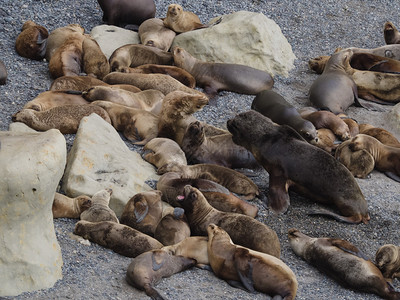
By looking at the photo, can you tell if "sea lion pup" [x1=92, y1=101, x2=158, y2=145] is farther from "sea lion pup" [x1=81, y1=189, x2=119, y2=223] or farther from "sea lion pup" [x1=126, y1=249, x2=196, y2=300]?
"sea lion pup" [x1=126, y1=249, x2=196, y2=300]

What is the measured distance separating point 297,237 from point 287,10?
7.93 metres

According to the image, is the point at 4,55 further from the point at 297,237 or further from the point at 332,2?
the point at 332,2

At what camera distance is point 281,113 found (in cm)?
957

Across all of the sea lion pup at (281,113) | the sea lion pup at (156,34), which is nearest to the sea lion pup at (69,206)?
the sea lion pup at (281,113)

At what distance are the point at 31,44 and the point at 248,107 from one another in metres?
3.33

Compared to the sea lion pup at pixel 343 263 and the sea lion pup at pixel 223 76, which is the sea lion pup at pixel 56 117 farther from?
the sea lion pup at pixel 343 263

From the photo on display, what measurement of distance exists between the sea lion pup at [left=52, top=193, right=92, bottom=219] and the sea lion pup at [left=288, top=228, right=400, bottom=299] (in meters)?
2.08

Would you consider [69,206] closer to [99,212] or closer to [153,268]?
[99,212]

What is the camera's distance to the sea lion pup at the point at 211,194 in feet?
23.1

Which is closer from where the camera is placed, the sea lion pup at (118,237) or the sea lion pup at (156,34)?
the sea lion pup at (118,237)

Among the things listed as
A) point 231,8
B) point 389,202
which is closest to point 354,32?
point 231,8

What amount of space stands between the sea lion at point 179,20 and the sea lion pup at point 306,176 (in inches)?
162

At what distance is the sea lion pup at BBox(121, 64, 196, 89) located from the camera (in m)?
10.3

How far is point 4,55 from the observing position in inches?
388
